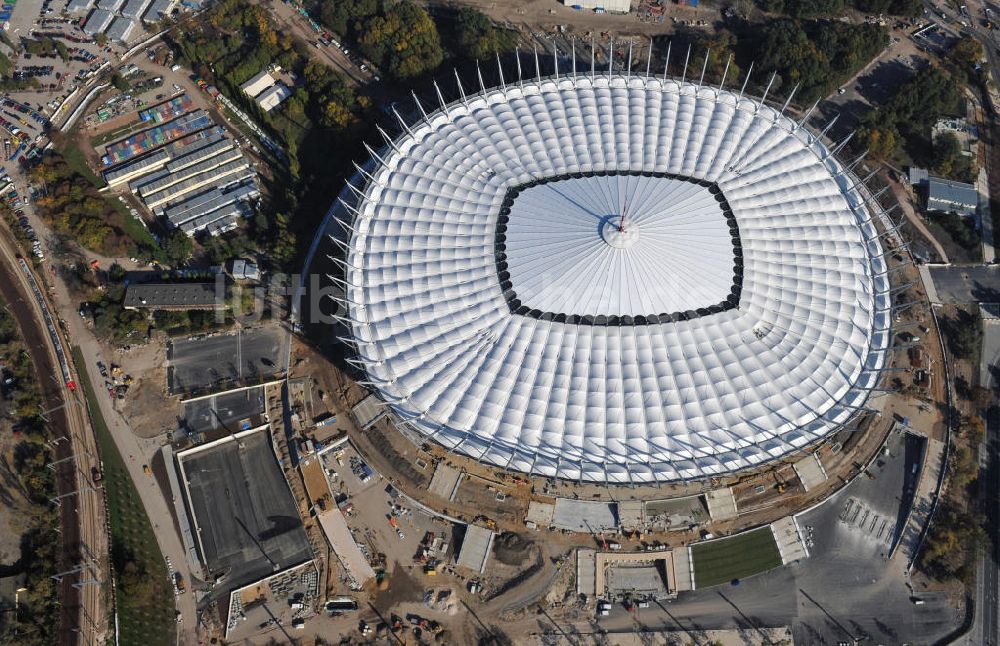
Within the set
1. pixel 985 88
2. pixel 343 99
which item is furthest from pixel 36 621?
pixel 985 88

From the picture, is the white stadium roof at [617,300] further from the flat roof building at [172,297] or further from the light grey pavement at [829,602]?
the flat roof building at [172,297]

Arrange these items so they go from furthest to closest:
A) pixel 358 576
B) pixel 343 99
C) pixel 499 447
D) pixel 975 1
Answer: pixel 975 1 → pixel 343 99 → pixel 358 576 → pixel 499 447

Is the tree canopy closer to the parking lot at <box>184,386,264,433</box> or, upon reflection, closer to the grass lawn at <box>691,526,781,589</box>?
the grass lawn at <box>691,526,781,589</box>

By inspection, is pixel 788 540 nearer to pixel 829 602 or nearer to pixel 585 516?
pixel 829 602

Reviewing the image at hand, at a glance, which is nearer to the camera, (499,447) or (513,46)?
(499,447)

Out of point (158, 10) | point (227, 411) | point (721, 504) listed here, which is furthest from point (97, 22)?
point (721, 504)

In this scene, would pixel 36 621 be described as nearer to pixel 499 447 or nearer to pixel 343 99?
pixel 499 447

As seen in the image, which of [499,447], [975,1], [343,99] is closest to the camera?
[499,447]
